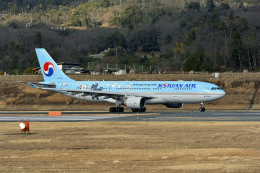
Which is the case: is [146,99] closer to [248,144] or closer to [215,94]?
[215,94]

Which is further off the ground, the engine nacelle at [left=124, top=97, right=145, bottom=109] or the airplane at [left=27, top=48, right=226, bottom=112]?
the airplane at [left=27, top=48, right=226, bottom=112]

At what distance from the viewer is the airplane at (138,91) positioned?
173 feet

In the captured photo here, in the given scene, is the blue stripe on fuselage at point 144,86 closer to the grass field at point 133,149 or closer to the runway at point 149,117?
the runway at point 149,117

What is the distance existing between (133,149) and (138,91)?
3308 cm

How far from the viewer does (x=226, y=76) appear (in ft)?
272

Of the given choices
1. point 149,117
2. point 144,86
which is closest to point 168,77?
point 144,86

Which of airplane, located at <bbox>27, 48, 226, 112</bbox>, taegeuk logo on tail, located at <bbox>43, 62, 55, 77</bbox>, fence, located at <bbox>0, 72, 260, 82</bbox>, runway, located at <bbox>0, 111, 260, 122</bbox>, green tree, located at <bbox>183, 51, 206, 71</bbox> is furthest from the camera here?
green tree, located at <bbox>183, 51, 206, 71</bbox>

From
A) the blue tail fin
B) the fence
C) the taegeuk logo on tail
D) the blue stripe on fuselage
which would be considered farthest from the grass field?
the fence

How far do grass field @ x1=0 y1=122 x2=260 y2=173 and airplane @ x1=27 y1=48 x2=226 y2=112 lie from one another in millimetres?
18225

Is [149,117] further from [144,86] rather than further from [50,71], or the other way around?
[50,71]

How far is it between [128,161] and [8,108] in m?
53.5

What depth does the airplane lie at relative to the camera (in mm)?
52656

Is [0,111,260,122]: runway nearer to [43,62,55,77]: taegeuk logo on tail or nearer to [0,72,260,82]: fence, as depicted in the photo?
[43,62,55,77]: taegeuk logo on tail

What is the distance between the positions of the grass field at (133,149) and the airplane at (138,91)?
18.2 meters
